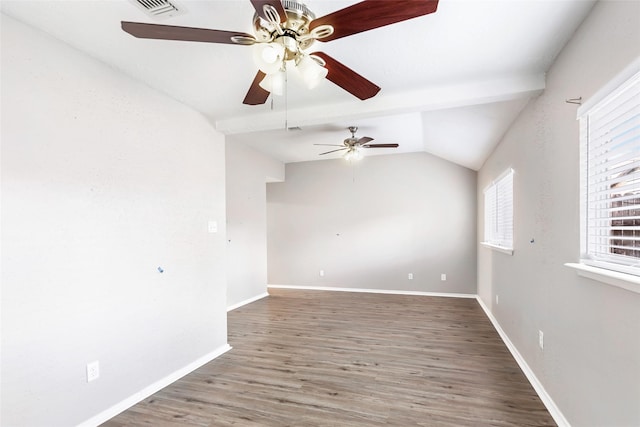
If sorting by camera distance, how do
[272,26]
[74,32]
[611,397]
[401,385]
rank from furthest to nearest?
[401,385]
[74,32]
[611,397]
[272,26]

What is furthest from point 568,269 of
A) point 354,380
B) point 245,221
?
point 245,221

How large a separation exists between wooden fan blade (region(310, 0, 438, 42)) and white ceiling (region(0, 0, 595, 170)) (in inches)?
16.7

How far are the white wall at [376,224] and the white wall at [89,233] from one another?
3.52m

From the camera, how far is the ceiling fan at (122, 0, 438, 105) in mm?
1156

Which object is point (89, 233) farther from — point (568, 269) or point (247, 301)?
point (247, 301)

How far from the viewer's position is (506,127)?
130 inches

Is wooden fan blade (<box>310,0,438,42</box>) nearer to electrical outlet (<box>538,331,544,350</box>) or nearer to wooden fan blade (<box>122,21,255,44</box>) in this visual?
wooden fan blade (<box>122,21,255,44</box>)

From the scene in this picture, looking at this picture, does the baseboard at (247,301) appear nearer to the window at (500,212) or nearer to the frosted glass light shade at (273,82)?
the window at (500,212)

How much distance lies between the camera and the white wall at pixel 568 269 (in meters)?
1.37

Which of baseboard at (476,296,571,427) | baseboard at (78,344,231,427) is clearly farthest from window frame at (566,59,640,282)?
baseboard at (78,344,231,427)

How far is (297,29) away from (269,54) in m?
0.17

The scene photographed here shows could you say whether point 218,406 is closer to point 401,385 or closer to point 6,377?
point 6,377

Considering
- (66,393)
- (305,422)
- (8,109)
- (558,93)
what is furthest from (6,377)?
(558,93)

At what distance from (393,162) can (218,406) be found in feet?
15.9
